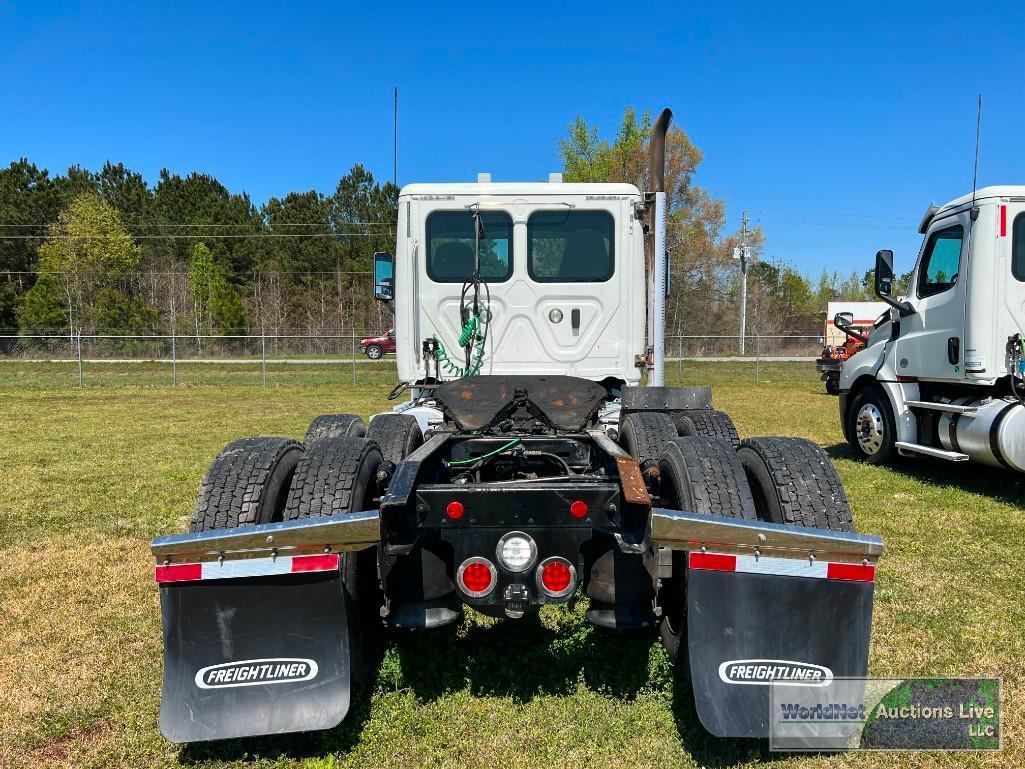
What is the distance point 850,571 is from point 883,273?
660 centimetres

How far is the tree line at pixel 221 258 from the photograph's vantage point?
44500mm

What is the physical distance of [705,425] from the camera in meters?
4.80

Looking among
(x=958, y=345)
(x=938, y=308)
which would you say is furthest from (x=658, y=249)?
(x=938, y=308)

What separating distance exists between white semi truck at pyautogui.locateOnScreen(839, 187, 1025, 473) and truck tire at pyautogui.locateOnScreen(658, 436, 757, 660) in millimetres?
4999

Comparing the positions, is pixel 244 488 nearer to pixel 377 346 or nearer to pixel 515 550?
pixel 515 550

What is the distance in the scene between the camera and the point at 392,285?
20.5ft

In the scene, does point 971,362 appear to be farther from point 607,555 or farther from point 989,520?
point 607,555

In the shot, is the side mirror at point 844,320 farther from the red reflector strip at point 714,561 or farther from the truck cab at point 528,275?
the red reflector strip at point 714,561

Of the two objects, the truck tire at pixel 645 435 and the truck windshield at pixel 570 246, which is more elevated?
the truck windshield at pixel 570 246

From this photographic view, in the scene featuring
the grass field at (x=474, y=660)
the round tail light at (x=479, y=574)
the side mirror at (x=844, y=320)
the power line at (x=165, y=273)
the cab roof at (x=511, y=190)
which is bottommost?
the grass field at (x=474, y=660)

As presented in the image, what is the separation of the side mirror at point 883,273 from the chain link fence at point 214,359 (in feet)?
39.7

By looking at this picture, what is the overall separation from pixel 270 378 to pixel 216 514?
23.7 metres

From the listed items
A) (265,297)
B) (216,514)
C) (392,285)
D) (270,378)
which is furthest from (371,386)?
(265,297)

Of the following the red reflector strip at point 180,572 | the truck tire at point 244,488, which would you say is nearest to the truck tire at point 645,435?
the truck tire at point 244,488
